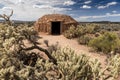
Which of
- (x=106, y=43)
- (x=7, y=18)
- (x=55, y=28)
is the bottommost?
(x=106, y=43)

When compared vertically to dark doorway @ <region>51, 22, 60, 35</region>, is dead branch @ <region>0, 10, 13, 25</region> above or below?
above

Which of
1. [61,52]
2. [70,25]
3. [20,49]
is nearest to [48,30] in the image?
[70,25]

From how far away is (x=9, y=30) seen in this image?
9.56 meters

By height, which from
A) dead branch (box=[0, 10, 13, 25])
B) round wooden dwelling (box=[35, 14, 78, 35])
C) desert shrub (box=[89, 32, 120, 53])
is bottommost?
desert shrub (box=[89, 32, 120, 53])

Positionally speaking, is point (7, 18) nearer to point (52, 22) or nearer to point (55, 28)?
point (52, 22)

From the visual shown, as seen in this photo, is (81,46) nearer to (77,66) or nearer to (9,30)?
(9,30)

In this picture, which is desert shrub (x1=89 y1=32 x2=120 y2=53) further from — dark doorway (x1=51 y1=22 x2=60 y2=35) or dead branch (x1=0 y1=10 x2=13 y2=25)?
dark doorway (x1=51 y1=22 x2=60 y2=35)

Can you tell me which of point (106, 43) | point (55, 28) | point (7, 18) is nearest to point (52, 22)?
point (55, 28)

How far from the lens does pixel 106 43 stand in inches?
662

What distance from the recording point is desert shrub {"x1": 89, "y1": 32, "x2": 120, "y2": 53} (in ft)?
53.4

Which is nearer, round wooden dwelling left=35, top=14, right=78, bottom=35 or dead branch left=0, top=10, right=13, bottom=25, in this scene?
dead branch left=0, top=10, right=13, bottom=25

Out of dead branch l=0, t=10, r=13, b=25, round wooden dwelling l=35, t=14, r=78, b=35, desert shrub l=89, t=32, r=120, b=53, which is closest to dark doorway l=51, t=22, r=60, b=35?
round wooden dwelling l=35, t=14, r=78, b=35

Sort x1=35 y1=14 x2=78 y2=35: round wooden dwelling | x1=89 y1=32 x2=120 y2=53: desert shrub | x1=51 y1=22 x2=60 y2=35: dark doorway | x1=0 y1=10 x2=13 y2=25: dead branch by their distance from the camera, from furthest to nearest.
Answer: x1=51 y1=22 x2=60 y2=35: dark doorway → x1=35 y1=14 x2=78 y2=35: round wooden dwelling → x1=89 y1=32 x2=120 y2=53: desert shrub → x1=0 y1=10 x2=13 y2=25: dead branch

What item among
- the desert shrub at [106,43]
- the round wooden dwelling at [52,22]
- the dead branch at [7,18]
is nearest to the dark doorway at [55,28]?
the round wooden dwelling at [52,22]
